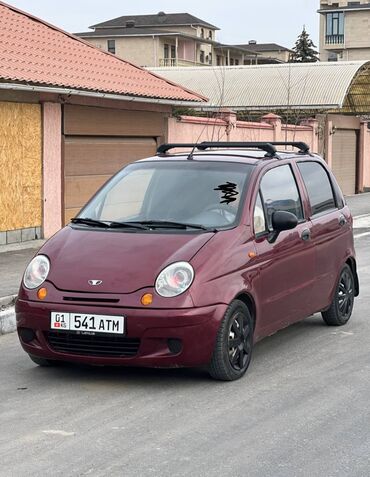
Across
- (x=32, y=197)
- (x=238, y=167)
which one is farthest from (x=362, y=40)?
(x=238, y=167)

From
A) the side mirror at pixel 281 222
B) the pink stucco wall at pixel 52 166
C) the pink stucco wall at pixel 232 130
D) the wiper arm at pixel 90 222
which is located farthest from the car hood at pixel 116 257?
the pink stucco wall at pixel 232 130

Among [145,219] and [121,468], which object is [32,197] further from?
[121,468]

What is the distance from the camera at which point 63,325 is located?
622 cm

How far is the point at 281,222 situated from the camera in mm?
7082

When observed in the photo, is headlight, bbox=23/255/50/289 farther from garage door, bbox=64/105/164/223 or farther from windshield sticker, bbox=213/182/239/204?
garage door, bbox=64/105/164/223

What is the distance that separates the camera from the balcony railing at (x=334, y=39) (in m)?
92.4

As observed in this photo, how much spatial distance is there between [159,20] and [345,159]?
6469cm

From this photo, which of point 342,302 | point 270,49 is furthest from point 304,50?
point 342,302

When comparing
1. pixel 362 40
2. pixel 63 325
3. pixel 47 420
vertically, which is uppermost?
pixel 362 40

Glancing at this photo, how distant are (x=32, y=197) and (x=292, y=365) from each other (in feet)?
27.9

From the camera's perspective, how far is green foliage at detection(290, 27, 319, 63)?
86875 mm

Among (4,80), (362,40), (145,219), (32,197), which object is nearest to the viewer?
(145,219)

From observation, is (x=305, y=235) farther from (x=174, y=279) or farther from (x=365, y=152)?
(x=365, y=152)

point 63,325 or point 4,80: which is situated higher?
point 4,80
